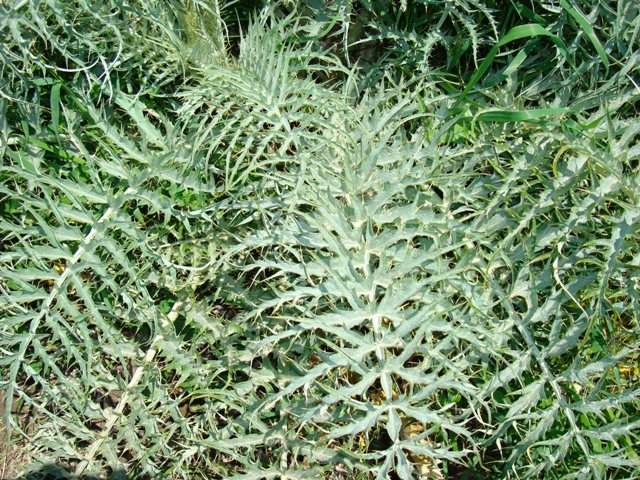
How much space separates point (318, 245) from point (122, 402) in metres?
0.72

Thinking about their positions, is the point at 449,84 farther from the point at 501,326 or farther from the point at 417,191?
the point at 501,326

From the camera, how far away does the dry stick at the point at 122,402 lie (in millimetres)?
1759

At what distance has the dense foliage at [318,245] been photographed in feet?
5.25

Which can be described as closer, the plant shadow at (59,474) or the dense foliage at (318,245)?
the dense foliage at (318,245)

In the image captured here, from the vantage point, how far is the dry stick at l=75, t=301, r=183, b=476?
1759mm

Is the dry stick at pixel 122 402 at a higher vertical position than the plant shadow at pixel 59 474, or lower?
higher

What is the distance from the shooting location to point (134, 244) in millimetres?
1750

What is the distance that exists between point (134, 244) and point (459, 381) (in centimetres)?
92

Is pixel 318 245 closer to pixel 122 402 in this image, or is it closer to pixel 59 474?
pixel 122 402

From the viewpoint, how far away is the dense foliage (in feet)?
5.25

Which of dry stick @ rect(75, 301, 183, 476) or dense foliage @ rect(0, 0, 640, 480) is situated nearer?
dense foliage @ rect(0, 0, 640, 480)

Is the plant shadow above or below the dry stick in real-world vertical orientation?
below

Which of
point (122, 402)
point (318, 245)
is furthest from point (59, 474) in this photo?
point (318, 245)

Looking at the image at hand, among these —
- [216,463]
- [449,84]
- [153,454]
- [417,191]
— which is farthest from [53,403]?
[449,84]
